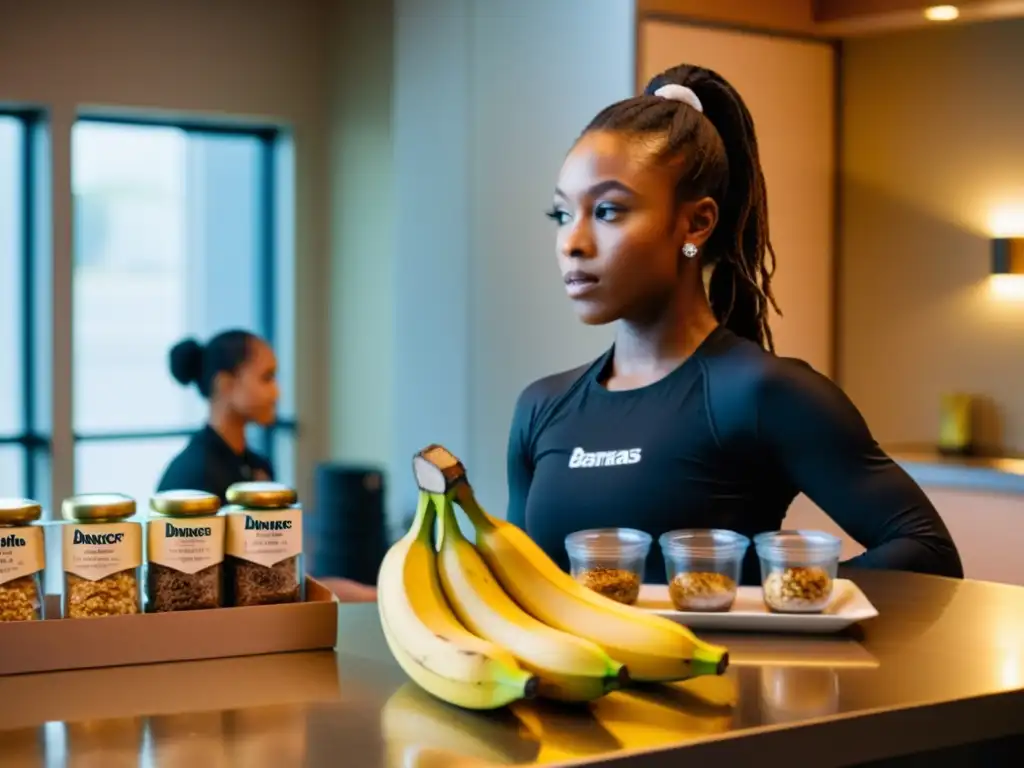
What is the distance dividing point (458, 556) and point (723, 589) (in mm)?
289

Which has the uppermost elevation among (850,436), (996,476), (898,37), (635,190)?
(898,37)

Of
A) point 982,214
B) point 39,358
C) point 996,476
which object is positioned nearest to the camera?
point 996,476

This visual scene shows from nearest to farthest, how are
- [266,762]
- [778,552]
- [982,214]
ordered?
[266,762] → [778,552] → [982,214]

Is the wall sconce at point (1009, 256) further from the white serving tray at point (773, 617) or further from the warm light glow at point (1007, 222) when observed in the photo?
the white serving tray at point (773, 617)

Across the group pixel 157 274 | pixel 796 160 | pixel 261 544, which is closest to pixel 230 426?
pixel 796 160

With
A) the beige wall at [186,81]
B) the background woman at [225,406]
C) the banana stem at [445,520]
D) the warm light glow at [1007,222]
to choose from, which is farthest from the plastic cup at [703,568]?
the beige wall at [186,81]

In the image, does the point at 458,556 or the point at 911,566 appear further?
the point at 911,566

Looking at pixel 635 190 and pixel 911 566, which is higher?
pixel 635 190

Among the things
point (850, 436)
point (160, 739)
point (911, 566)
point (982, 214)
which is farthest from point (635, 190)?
point (982, 214)

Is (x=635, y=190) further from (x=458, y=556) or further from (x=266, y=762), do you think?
(x=266, y=762)

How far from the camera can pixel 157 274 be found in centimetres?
634

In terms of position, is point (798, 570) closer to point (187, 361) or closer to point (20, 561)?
A: point (20, 561)

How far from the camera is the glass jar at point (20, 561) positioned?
133cm

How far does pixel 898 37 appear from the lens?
184 inches
